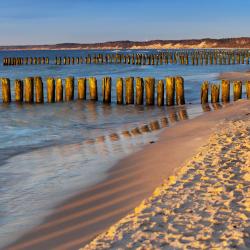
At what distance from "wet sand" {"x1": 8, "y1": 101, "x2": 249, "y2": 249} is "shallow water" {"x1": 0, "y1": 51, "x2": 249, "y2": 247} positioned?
226mm

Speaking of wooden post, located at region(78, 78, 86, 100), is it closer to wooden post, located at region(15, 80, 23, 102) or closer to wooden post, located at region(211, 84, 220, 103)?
wooden post, located at region(15, 80, 23, 102)

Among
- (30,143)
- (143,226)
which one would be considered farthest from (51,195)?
(30,143)

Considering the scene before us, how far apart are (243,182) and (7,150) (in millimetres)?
5768

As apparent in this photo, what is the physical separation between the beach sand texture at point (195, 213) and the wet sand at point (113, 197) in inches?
13.5

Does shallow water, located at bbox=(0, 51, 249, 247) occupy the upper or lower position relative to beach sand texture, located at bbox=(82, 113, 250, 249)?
lower

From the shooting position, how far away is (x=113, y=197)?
241 inches

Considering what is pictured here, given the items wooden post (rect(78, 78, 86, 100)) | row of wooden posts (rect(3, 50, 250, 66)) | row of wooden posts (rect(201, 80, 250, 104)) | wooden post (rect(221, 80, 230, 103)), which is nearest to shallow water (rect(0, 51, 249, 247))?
wooden post (rect(78, 78, 86, 100))

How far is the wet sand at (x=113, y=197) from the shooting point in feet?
16.1

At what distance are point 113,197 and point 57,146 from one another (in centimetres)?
457

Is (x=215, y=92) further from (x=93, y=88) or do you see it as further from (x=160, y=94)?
(x=93, y=88)

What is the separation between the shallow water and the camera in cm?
618

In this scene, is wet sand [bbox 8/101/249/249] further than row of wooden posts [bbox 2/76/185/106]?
No

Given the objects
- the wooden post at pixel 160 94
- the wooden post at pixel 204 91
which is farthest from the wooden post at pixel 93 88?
the wooden post at pixel 204 91

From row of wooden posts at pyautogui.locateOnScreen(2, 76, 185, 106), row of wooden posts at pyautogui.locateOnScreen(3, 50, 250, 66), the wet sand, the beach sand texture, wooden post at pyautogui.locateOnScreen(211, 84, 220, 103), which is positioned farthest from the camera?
row of wooden posts at pyautogui.locateOnScreen(3, 50, 250, 66)
